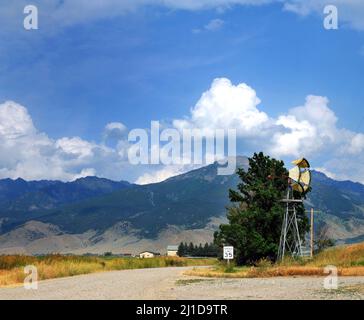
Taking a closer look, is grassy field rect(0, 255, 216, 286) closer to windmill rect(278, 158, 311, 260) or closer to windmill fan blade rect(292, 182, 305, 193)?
windmill rect(278, 158, 311, 260)

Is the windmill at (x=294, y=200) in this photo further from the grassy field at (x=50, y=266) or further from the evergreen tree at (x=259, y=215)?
the grassy field at (x=50, y=266)

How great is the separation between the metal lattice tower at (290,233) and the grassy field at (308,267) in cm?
370

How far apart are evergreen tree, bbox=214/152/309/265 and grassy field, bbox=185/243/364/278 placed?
803cm

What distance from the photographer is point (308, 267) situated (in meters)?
38.1

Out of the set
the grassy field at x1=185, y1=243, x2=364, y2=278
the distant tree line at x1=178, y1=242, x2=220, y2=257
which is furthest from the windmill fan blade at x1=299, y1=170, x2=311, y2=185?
the distant tree line at x1=178, y1=242, x2=220, y2=257

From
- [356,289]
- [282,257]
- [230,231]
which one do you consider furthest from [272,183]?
[356,289]

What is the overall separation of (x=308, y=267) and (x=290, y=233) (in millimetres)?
19178

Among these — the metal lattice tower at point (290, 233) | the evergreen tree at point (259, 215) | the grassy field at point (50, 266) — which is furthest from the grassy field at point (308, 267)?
the grassy field at point (50, 266)

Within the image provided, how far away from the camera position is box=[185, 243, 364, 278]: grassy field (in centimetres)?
3409

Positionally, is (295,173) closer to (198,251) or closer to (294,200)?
(294,200)

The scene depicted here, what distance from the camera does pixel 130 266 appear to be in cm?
6003

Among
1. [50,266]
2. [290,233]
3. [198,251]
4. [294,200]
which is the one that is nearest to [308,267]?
[294,200]
